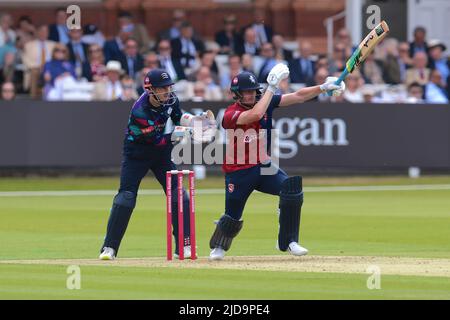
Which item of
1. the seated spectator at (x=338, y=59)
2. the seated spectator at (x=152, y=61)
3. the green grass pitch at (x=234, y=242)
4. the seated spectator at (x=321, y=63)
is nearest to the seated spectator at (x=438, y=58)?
the seated spectator at (x=338, y=59)

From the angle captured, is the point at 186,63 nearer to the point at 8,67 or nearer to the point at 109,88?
the point at 109,88

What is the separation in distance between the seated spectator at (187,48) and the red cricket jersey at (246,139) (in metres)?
13.2

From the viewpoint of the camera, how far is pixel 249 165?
13789mm

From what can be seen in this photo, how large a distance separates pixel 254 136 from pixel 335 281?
90.6 inches

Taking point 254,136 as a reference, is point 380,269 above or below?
below

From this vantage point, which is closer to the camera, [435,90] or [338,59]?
[435,90]

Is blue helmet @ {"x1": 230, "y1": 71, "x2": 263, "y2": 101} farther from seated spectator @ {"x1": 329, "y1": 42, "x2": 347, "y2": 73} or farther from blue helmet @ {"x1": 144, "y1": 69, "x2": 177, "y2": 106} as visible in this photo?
seated spectator @ {"x1": 329, "y1": 42, "x2": 347, "y2": 73}

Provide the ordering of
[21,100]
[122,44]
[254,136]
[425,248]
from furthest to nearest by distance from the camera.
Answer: [122,44], [21,100], [425,248], [254,136]

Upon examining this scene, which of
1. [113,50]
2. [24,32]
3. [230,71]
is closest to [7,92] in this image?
[113,50]

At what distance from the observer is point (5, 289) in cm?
1159

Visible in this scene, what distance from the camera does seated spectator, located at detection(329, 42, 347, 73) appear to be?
26.7 metres

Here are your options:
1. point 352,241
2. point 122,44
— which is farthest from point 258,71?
point 352,241

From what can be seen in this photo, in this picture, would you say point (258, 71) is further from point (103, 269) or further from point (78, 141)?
point (103, 269)

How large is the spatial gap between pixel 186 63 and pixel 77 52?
2.12m
